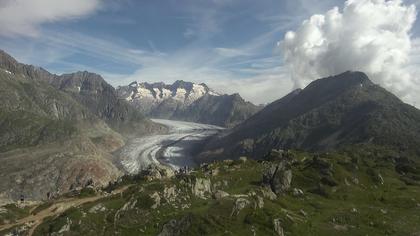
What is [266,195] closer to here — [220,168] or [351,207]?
[351,207]

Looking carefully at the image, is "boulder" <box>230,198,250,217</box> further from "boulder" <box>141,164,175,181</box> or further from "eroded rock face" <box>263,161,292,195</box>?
"boulder" <box>141,164,175,181</box>

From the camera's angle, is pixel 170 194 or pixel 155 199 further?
pixel 170 194

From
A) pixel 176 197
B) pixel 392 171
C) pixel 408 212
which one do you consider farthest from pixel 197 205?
pixel 392 171

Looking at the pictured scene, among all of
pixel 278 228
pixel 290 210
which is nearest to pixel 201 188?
pixel 290 210

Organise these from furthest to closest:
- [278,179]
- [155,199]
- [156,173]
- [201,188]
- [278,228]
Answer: [156,173] < [201,188] < [278,179] < [155,199] < [278,228]

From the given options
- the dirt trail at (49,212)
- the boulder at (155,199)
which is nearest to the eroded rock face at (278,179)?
the boulder at (155,199)

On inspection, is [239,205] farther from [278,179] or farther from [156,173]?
[156,173]
